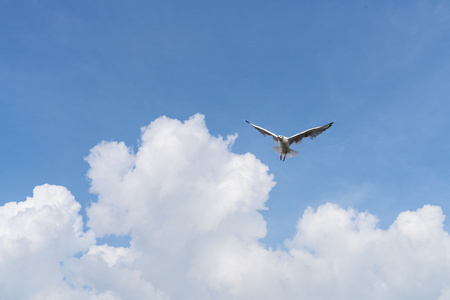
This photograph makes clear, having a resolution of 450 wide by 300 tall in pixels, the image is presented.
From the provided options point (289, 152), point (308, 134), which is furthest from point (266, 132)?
point (308, 134)

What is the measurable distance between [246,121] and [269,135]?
576 cm

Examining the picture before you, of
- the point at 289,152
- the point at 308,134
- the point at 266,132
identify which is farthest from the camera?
the point at 266,132

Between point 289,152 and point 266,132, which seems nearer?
point 289,152

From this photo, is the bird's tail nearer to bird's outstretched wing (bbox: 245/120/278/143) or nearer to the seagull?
the seagull

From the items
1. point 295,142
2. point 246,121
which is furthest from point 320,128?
point 246,121

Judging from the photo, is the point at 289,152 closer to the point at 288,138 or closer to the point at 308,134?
the point at 288,138

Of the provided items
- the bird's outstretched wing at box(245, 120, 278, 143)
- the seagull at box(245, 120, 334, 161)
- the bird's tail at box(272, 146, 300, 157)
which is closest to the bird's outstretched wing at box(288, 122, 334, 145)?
the seagull at box(245, 120, 334, 161)

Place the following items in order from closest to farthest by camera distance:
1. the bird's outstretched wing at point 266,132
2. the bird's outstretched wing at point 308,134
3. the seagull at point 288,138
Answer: the bird's outstretched wing at point 308,134 < the seagull at point 288,138 < the bird's outstretched wing at point 266,132

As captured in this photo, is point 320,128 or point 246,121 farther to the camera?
point 246,121

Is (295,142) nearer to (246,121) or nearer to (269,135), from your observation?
(269,135)

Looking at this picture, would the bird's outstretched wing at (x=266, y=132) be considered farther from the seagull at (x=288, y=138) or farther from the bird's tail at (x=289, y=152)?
the bird's tail at (x=289, y=152)

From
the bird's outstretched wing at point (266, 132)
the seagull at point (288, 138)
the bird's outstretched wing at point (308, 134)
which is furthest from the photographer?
the bird's outstretched wing at point (266, 132)

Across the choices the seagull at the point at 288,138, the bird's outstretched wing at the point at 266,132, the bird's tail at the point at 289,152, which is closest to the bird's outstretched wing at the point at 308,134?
the seagull at the point at 288,138

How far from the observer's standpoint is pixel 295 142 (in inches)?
3533
